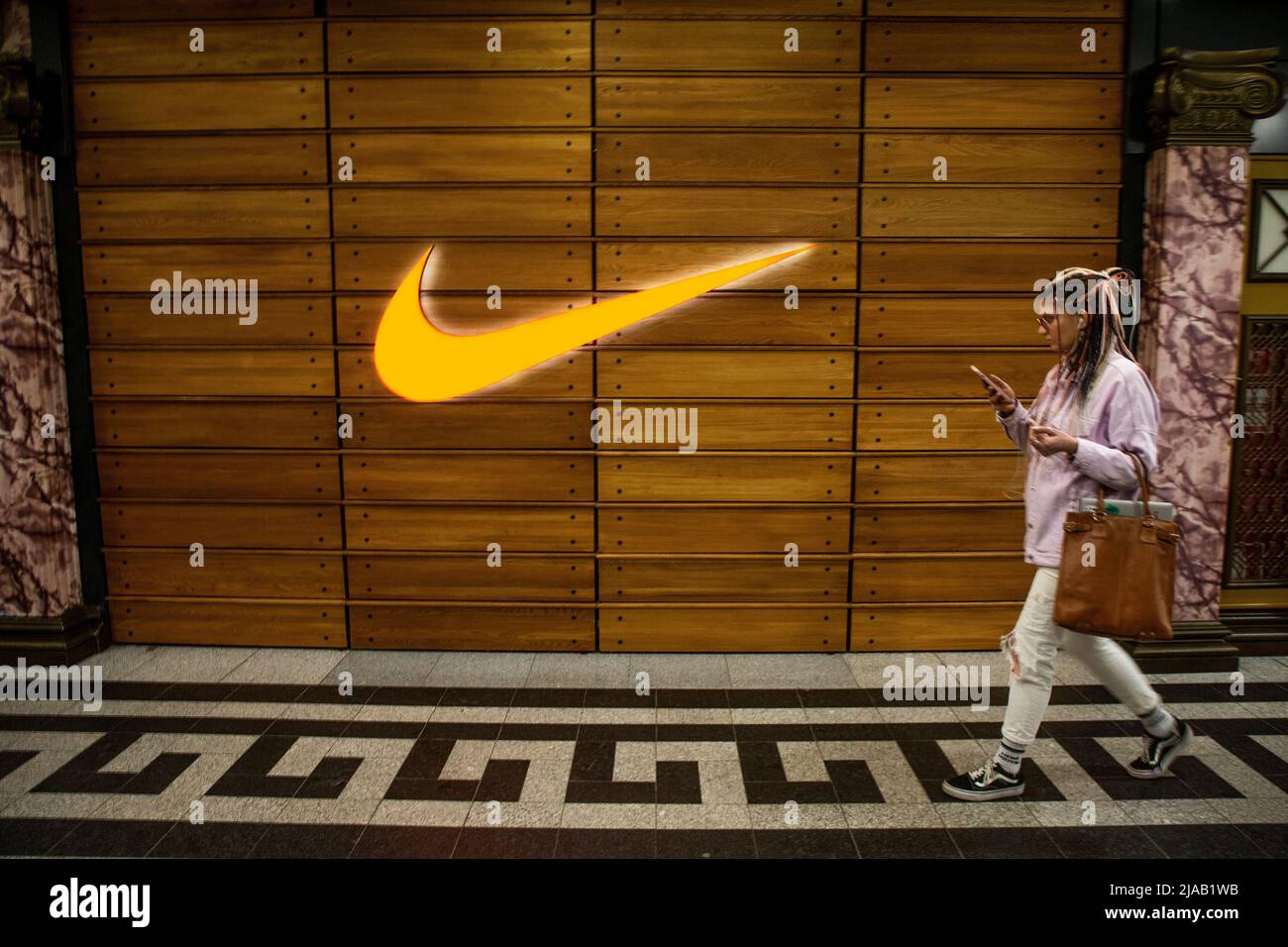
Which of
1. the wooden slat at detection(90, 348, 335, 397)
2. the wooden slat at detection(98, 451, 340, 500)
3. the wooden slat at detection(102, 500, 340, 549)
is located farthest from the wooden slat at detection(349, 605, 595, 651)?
the wooden slat at detection(90, 348, 335, 397)

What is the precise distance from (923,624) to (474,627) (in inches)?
90.3

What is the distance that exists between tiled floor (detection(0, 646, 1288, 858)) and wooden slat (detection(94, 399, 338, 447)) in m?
1.10

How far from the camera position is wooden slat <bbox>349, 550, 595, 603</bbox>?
4.24m

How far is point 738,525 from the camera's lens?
→ 4.20m

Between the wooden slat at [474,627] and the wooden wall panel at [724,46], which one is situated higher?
the wooden wall panel at [724,46]

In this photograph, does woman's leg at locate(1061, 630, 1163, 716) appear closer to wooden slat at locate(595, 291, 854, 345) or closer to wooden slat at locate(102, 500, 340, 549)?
wooden slat at locate(595, 291, 854, 345)

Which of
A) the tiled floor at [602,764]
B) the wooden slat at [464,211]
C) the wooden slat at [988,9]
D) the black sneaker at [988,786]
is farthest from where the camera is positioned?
the wooden slat at [464,211]

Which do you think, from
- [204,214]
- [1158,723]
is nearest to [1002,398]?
[1158,723]

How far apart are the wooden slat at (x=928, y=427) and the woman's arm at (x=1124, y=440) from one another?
1529 millimetres

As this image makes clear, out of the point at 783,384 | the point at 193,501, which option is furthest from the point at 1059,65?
the point at 193,501

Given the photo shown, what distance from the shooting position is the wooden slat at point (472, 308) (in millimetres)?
4098

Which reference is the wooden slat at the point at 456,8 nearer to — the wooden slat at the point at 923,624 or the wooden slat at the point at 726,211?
the wooden slat at the point at 726,211

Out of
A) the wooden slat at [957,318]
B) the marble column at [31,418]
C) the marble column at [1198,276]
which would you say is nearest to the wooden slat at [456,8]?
the marble column at [31,418]
